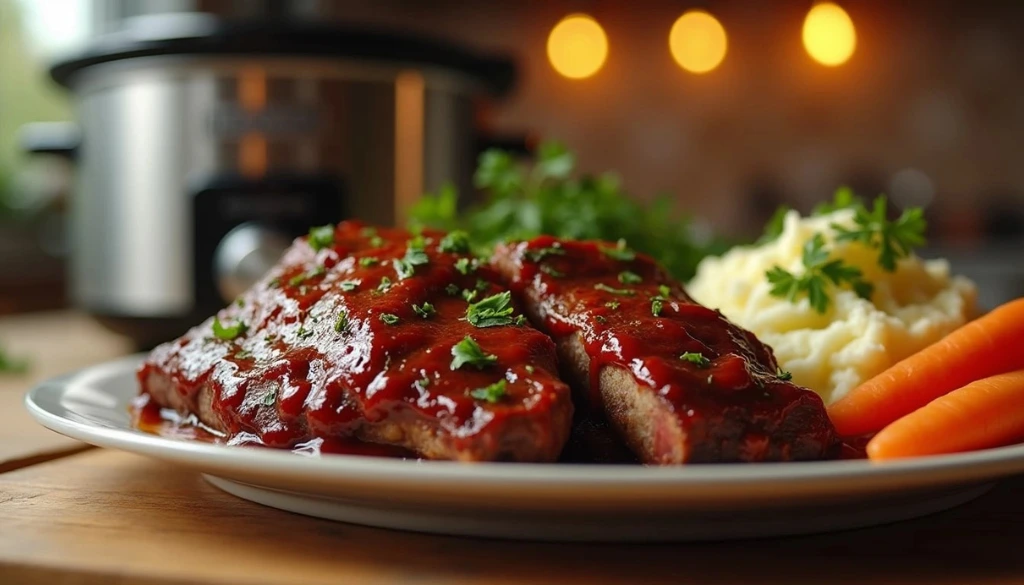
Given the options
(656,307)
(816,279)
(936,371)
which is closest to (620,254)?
(656,307)

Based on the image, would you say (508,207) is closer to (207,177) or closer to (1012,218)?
→ (207,177)

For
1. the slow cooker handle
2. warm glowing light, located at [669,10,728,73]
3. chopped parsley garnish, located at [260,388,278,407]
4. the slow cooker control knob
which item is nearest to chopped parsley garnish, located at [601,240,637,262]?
chopped parsley garnish, located at [260,388,278,407]

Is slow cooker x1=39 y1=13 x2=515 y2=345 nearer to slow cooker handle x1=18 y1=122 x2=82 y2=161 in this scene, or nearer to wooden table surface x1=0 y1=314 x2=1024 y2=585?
slow cooker handle x1=18 y1=122 x2=82 y2=161

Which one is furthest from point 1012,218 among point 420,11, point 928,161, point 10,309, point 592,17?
point 10,309

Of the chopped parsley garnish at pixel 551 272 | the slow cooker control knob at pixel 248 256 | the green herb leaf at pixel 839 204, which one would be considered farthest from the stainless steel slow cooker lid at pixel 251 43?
the chopped parsley garnish at pixel 551 272

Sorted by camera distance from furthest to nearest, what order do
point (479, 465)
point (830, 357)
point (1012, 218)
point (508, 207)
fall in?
point (1012, 218) → point (508, 207) → point (830, 357) → point (479, 465)

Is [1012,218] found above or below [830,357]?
below
